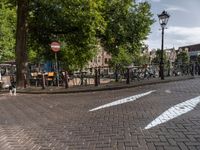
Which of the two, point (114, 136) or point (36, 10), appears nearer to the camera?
point (114, 136)

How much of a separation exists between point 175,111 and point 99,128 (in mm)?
2624

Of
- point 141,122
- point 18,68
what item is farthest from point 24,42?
point 141,122

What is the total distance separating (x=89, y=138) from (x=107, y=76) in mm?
15927

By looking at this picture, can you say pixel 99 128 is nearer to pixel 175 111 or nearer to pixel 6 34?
pixel 175 111

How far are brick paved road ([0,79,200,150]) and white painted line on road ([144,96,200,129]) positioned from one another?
0.17 meters

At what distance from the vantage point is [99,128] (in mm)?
8148

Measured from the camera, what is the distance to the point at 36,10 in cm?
2209

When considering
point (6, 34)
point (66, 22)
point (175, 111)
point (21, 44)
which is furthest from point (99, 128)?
point (6, 34)

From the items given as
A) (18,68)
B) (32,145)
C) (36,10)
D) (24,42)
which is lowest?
(32,145)

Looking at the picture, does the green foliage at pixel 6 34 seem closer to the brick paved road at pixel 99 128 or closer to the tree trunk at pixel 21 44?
the tree trunk at pixel 21 44

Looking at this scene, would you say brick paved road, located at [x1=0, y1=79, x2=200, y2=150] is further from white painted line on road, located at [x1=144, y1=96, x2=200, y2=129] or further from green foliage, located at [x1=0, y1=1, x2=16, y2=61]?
green foliage, located at [x1=0, y1=1, x2=16, y2=61]

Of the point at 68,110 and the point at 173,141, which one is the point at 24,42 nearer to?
the point at 68,110

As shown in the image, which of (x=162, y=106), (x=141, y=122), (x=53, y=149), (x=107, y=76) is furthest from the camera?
(x=107, y=76)

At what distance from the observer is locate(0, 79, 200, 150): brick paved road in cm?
668
